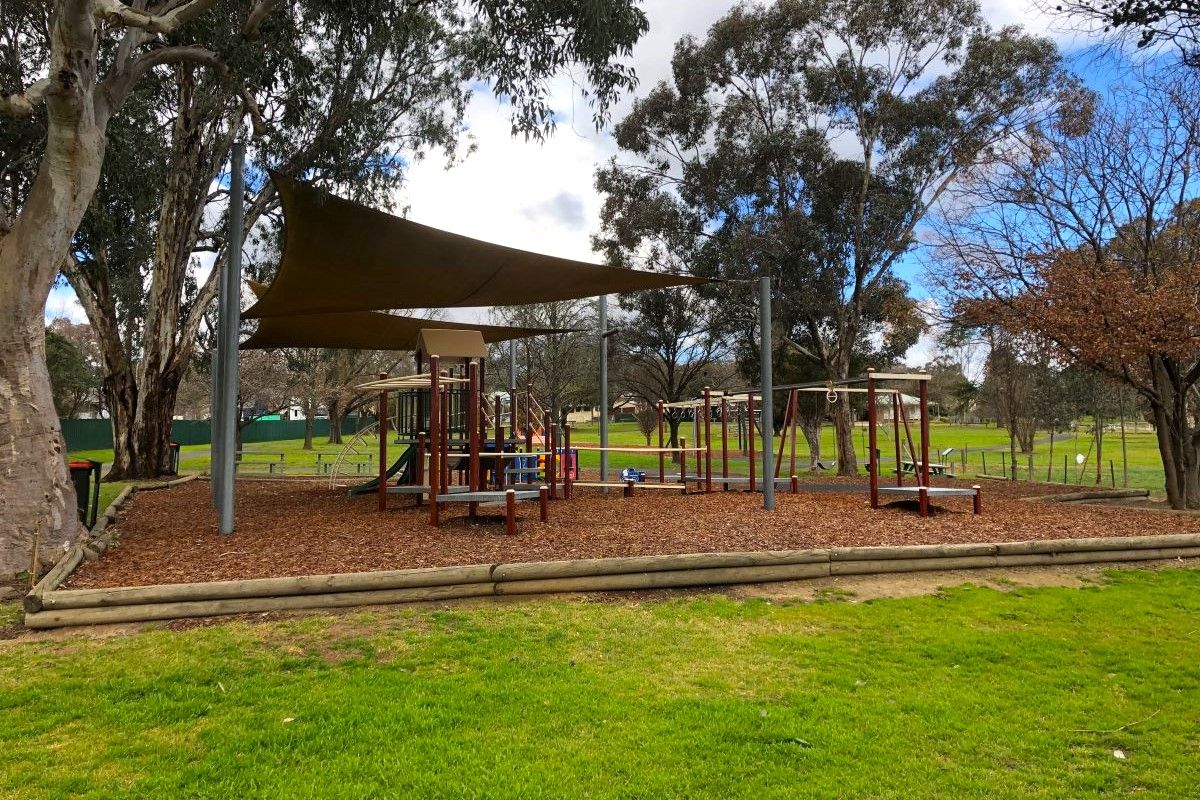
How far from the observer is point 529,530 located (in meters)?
5.90

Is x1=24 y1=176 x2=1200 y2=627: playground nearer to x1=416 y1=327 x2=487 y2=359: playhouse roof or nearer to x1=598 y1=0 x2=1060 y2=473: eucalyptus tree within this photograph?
x1=416 y1=327 x2=487 y2=359: playhouse roof

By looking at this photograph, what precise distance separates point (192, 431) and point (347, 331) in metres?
29.6

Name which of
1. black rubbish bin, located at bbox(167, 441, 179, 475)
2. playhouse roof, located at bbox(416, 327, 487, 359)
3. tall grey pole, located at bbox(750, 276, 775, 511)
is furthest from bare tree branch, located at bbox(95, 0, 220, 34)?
black rubbish bin, located at bbox(167, 441, 179, 475)

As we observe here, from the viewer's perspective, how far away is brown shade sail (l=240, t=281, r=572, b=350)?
8367 mm

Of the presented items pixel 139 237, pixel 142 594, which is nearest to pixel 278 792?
pixel 142 594

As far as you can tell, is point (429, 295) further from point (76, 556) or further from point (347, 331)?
point (76, 556)

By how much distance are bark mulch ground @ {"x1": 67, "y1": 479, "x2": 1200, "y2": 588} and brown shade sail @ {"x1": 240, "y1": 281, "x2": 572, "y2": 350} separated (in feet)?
6.61

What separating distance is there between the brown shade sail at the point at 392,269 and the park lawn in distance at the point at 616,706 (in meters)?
2.72

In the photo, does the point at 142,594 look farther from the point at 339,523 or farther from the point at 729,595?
the point at 729,595

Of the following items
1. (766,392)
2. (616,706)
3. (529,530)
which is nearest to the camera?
(616,706)

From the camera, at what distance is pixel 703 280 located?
6.19 metres

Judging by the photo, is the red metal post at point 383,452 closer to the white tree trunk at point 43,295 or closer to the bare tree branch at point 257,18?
the white tree trunk at point 43,295

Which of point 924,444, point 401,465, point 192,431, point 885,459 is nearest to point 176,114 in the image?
point 401,465

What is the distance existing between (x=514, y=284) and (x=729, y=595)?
3.81 metres
